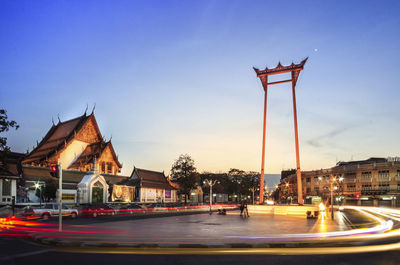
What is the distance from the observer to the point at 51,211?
31906 mm

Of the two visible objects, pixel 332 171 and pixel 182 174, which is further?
pixel 332 171

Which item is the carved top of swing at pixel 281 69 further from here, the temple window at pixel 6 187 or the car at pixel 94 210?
the temple window at pixel 6 187

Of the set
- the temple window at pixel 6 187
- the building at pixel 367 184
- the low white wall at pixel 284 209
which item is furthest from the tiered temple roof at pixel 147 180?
the building at pixel 367 184

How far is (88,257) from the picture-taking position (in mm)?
10883

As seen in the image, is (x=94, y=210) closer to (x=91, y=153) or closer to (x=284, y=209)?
(x=284, y=209)

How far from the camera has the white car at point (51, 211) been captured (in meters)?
30.9

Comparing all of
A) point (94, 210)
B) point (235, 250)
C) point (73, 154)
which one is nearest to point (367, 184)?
point (94, 210)

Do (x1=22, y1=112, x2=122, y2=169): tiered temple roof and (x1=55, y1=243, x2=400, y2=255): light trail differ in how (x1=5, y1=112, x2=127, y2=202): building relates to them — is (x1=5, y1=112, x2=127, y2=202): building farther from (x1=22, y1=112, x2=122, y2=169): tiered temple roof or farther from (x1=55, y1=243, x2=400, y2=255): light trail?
(x1=55, y1=243, x2=400, y2=255): light trail

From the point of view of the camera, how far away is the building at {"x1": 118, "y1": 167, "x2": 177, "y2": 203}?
65125 mm

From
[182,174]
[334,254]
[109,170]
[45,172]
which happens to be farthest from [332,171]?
[334,254]

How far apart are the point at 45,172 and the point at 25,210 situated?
75.8 ft

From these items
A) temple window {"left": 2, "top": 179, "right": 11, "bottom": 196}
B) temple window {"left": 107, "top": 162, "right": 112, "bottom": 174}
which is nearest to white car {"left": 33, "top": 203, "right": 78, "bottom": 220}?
temple window {"left": 2, "top": 179, "right": 11, "bottom": 196}

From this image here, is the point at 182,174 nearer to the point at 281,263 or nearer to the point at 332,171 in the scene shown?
the point at 332,171

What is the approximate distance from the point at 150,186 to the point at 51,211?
35888 millimetres
